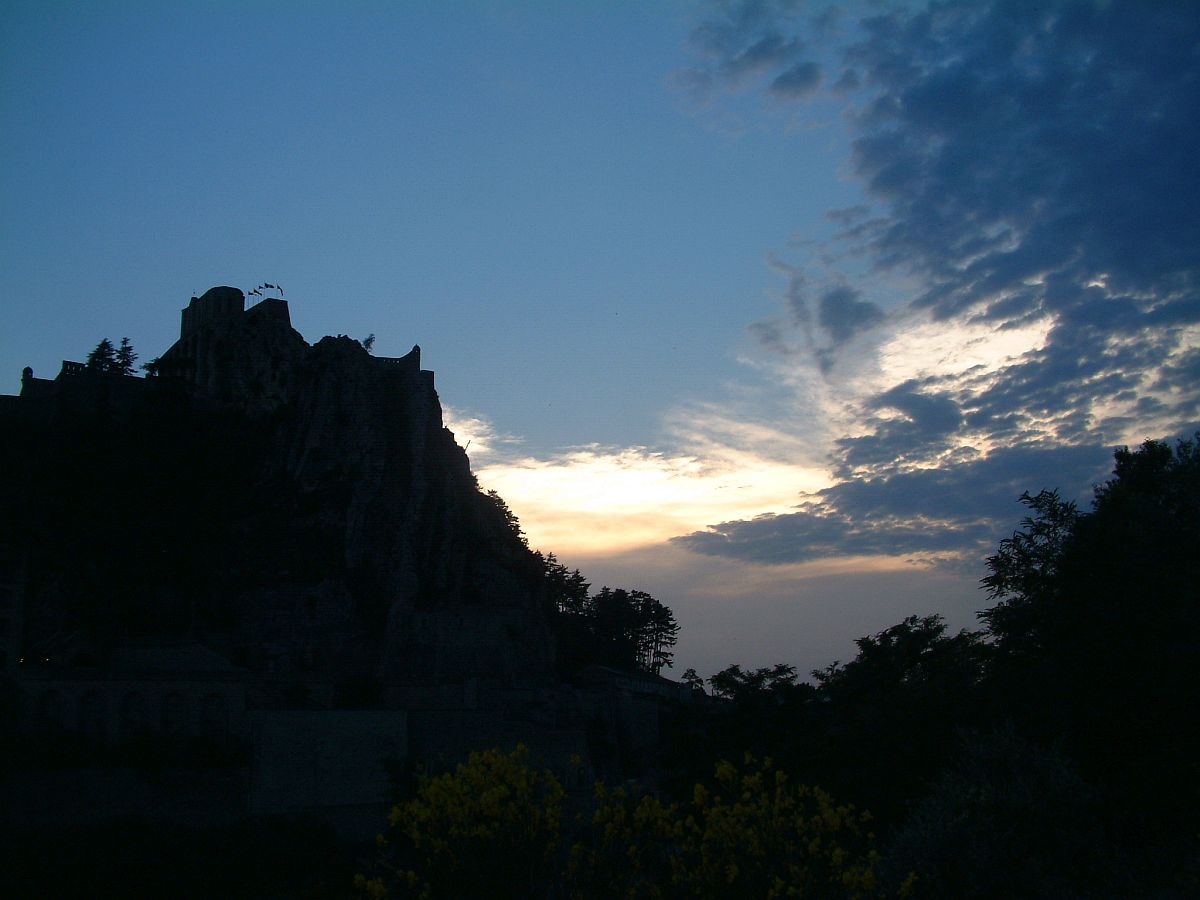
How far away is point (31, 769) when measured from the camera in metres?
35.7

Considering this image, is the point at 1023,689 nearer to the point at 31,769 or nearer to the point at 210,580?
the point at 31,769

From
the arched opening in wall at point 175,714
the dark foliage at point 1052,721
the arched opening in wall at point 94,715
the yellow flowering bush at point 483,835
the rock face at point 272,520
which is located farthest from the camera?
the rock face at point 272,520

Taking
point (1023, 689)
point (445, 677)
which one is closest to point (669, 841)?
Result: point (1023, 689)

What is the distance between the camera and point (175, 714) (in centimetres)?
3988

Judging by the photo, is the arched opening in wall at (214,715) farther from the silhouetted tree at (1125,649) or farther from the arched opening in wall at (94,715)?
the silhouetted tree at (1125,649)

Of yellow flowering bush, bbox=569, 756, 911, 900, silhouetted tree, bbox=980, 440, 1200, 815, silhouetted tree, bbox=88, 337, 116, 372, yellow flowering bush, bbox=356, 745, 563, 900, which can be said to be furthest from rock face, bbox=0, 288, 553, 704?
yellow flowering bush, bbox=569, 756, 911, 900

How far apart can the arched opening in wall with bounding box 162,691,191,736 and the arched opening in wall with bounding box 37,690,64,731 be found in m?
3.68

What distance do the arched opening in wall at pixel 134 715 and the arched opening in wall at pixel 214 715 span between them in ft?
6.78

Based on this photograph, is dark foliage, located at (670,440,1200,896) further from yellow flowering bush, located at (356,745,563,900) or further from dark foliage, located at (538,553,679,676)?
dark foliage, located at (538,553,679,676)

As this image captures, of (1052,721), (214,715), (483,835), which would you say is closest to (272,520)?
(214,715)

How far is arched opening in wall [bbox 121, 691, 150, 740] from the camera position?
128 ft

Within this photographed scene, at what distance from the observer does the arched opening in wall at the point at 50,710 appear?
37.5 m

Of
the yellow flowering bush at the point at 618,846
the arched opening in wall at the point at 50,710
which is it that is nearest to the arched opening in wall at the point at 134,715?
the arched opening in wall at the point at 50,710

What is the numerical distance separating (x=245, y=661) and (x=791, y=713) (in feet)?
86.2
